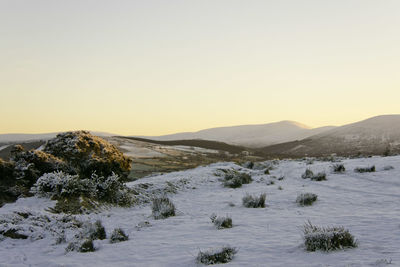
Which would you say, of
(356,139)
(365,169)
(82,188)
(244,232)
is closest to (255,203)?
(244,232)

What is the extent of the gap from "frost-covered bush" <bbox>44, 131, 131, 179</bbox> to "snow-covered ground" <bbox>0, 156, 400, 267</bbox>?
2282mm

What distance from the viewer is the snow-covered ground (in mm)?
4621

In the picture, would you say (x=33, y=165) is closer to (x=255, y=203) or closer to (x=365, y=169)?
(x=255, y=203)

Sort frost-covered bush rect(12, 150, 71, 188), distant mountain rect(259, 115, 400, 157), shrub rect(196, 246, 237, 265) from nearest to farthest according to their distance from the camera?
shrub rect(196, 246, 237, 265)
frost-covered bush rect(12, 150, 71, 188)
distant mountain rect(259, 115, 400, 157)

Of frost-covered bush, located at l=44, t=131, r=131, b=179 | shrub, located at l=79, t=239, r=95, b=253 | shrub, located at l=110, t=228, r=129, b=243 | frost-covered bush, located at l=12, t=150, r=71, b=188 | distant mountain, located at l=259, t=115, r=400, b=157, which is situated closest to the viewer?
shrub, located at l=79, t=239, r=95, b=253

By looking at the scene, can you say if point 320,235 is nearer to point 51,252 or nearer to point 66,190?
point 51,252

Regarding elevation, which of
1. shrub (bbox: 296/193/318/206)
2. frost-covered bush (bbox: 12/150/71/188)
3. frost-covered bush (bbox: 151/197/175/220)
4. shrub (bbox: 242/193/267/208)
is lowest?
frost-covered bush (bbox: 151/197/175/220)

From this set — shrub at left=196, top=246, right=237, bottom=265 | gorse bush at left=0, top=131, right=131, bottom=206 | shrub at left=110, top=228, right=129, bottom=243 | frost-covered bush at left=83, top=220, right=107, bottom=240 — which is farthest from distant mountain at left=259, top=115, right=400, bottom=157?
shrub at left=196, top=246, right=237, bottom=265

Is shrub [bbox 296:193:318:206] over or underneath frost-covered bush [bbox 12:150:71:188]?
underneath

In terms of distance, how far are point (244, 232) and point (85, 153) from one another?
8.19m

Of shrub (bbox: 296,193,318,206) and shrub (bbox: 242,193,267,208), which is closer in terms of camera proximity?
shrub (bbox: 296,193,318,206)

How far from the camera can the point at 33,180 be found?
35.8 ft

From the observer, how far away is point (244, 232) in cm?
636

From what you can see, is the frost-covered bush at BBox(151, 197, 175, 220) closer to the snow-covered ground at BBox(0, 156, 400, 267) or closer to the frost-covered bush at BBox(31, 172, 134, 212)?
the snow-covered ground at BBox(0, 156, 400, 267)
